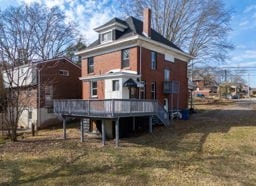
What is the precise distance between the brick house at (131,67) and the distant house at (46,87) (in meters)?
5.27

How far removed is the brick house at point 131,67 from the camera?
19203 millimetres

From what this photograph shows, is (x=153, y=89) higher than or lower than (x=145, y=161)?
higher

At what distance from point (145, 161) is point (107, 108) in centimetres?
446

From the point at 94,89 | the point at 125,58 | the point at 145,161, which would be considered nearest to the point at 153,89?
the point at 125,58

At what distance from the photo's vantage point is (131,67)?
2005 centimetres

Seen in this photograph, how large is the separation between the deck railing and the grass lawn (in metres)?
1.76

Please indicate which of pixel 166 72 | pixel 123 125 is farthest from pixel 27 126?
pixel 166 72

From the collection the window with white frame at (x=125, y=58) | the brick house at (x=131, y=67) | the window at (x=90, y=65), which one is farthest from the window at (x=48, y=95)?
the window with white frame at (x=125, y=58)

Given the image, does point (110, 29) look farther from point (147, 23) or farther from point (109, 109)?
point (109, 109)

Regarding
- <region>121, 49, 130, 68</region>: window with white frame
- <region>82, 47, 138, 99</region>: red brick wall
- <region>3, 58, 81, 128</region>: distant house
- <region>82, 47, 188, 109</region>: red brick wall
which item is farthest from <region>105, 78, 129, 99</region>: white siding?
<region>3, 58, 81, 128</region>: distant house

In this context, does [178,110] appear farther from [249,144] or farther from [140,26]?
[249,144]

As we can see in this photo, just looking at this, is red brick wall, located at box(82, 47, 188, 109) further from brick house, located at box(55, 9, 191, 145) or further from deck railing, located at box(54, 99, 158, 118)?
deck railing, located at box(54, 99, 158, 118)

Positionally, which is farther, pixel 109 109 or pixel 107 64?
pixel 107 64

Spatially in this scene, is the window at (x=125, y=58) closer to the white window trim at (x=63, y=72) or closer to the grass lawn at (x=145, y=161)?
the grass lawn at (x=145, y=161)
